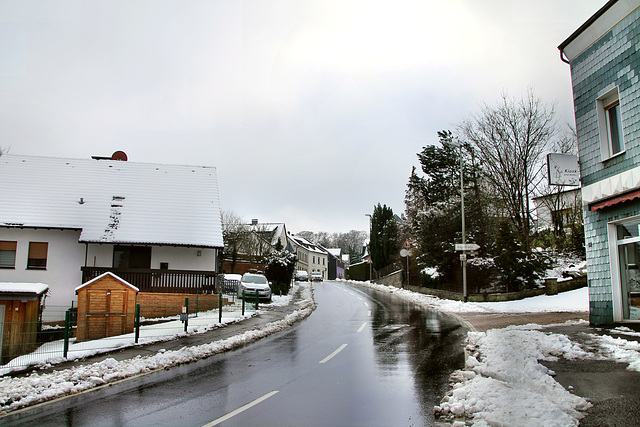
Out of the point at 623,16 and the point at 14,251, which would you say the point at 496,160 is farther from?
the point at 14,251

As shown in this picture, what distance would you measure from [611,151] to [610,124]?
835 mm

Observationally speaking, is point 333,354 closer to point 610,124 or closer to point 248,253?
point 610,124

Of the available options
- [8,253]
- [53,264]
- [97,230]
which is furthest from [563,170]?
[8,253]

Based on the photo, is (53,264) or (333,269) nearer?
(53,264)

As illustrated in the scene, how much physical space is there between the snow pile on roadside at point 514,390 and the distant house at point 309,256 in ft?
273

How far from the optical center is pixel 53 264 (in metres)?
25.5

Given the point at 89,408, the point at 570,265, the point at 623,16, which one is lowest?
the point at 89,408

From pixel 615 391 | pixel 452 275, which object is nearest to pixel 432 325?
pixel 615 391

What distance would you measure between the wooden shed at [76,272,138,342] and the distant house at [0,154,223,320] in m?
8.35

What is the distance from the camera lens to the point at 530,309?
22000 mm

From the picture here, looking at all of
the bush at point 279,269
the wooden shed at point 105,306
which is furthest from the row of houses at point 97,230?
the bush at point 279,269

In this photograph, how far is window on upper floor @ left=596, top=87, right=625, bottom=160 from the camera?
13555mm

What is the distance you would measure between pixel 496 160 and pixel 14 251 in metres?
29.4

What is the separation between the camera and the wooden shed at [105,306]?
16.4m
